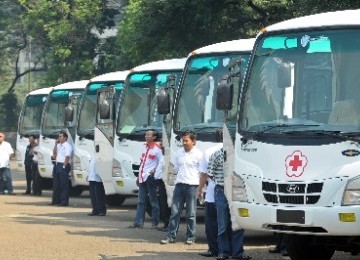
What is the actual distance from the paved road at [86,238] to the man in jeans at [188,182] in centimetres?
36

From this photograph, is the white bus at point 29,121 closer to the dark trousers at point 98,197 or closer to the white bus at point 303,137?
the dark trousers at point 98,197

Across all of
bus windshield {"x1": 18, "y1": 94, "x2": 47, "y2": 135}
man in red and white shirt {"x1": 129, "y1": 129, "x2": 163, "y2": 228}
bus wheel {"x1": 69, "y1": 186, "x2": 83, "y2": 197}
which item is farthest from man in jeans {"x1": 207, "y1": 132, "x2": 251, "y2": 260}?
bus windshield {"x1": 18, "y1": 94, "x2": 47, "y2": 135}

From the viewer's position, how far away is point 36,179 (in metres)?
33.0

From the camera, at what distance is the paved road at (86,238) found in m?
16.8

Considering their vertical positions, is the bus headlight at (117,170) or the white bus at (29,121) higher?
the white bus at (29,121)

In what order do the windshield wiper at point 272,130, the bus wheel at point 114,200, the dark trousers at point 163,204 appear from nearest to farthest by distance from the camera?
the windshield wiper at point 272,130
the dark trousers at point 163,204
the bus wheel at point 114,200

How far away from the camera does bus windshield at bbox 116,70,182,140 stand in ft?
79.6

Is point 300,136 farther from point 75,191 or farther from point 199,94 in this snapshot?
point 75,191

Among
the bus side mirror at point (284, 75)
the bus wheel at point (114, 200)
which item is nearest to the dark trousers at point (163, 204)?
the bus wheel at point (114, 200)

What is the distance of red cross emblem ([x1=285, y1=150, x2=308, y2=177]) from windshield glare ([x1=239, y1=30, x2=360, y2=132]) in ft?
1.12

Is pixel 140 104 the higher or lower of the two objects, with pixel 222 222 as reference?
higher

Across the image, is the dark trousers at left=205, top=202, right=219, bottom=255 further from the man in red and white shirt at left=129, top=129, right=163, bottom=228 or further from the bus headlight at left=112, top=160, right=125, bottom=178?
the bus headlight at left=112, top=160, right=125, bottom=178

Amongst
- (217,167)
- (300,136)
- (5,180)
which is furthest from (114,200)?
(300,136)

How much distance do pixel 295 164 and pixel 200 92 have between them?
663cm
